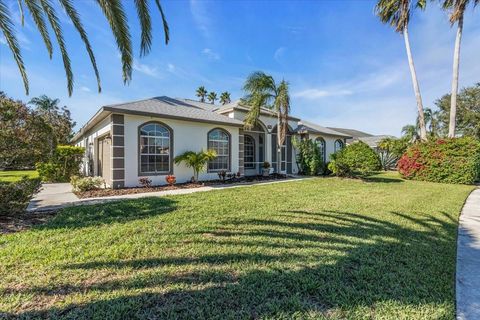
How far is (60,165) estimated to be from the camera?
16.6m

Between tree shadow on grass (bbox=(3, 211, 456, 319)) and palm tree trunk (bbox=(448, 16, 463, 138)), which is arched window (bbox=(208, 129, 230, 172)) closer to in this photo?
tree shadow on grass (bbox=(3, 211, 456, 319))

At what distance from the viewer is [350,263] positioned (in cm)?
384

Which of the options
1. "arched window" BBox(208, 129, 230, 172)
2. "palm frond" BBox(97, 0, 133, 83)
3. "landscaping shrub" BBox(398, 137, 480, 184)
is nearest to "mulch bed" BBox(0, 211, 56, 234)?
"palm frond" BBox(97, 0, 133, 83)

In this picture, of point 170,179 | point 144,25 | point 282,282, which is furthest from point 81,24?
point 282,282

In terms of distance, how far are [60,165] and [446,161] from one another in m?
25.8

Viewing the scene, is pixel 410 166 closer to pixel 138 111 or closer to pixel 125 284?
pixel 138 111

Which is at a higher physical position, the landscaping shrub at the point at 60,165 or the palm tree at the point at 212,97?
the palm tree at the point at 212,97

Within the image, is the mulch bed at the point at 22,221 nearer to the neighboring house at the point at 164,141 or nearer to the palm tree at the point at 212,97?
the neighboring house at the point at 164,141

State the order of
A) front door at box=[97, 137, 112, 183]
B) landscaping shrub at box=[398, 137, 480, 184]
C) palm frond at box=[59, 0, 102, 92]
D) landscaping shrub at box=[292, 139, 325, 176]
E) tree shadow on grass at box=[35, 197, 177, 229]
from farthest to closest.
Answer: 1. landscaping shrub at box=[292, 139, 325, 176]
2. landscaping shrub at box=[398, 137, 480, 184]
3. front door at box=[97, 137, 112, 183]
4. palm frond at box=[59, 0, 102, 92]
5. tree shadow on grass at box=[35, 197, 177, 229]

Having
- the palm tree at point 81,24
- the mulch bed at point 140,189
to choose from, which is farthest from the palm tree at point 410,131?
the palm tree at point 81,24

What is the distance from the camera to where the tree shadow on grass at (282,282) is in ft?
8.75

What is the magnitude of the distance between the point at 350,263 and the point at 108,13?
24.9 feet

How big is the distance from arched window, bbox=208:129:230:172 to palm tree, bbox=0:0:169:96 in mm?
7997

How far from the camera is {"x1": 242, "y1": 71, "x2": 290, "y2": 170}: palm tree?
15.8m
